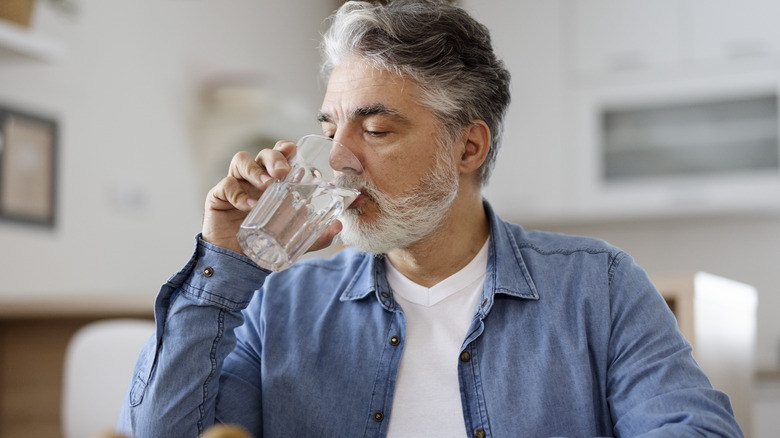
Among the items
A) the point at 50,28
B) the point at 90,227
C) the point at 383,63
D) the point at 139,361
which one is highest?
the point at 50,28

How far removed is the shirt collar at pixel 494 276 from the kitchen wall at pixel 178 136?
106cm

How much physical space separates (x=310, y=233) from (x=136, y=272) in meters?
2.28

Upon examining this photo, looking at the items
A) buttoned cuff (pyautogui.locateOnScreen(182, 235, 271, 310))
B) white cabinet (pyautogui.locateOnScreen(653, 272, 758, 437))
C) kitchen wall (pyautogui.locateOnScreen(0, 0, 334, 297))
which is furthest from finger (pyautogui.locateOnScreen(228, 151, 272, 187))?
kitchen wall (pyautogui.locateOnScreen(0, 0, 334, 297))

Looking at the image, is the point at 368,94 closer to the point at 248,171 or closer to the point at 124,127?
the point at 248,171

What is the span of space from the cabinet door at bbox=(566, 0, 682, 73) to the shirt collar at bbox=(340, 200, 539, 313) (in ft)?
8.99

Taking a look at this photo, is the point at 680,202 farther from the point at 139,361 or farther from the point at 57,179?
the point at 139,361

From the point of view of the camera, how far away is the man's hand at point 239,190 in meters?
1.20

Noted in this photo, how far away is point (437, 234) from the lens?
143 centimetres

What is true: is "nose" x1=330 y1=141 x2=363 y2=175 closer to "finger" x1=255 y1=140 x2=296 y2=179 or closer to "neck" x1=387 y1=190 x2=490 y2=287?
"finger" x1=255 y1=140 x2=296 y2=179

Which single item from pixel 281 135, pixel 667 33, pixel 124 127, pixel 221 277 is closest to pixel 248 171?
pixel 221 277

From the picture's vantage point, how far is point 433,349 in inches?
52.7

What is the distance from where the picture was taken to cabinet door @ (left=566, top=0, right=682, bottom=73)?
12.8 feet

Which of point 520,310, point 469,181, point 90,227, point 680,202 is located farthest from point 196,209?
point 520,310

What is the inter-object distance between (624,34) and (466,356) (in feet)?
10.1
